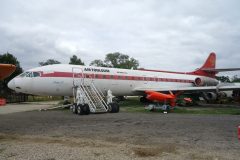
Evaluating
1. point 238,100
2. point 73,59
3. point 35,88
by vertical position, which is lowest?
point 238,100

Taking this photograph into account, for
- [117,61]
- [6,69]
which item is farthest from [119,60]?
[6,69]

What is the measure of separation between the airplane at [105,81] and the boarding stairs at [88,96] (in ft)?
0.71

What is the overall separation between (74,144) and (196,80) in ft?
91.5

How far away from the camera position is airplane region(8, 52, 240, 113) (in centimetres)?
1812

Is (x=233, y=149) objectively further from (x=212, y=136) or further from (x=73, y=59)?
(x=73, y=59)

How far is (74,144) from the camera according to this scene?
6531 mm

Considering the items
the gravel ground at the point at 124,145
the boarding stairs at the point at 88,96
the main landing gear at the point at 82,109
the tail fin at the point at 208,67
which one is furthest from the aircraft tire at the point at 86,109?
the tail fin at the point at 208,67

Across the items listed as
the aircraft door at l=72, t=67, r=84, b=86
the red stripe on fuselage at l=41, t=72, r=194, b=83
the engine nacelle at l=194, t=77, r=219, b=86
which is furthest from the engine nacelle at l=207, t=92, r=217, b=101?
the aircraft door at l=72, t=67, r=84, b=86

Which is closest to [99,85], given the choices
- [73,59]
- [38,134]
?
[38,134]

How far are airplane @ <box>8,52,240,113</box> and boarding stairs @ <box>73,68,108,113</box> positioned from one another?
216 mm

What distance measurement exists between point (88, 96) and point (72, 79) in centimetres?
219

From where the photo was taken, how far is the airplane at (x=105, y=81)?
1812 centimetres

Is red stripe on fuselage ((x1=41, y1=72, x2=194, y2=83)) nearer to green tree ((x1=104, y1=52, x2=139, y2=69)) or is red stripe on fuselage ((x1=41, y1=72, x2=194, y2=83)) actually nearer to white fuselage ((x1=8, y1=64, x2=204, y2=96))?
white fuselage ((x1=8, y1=64, x2=204, y2=96))

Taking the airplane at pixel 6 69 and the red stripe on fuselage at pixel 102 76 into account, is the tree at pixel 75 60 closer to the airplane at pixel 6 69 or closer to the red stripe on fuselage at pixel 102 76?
the red stripe on fuselage at pixel 102 76
